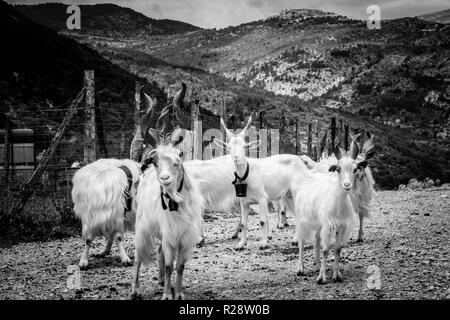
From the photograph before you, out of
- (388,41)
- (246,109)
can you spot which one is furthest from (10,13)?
(388,41)

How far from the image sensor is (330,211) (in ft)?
23.1

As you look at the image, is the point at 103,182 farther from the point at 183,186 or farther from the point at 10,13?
the point at 10,13

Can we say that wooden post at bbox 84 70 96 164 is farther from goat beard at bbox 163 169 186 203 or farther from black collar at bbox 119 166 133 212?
goat beard at bbox 163 169 186 203

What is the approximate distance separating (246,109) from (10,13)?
63.0 feet

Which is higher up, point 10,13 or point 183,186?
point 10,13

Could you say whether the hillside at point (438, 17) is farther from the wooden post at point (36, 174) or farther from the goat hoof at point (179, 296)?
the goat hoof at point (179, 296)

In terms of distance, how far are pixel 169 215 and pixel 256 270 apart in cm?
246

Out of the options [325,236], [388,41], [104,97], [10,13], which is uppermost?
[388,41]

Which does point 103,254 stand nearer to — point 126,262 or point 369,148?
point 126,262

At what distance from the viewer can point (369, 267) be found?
7.48 m

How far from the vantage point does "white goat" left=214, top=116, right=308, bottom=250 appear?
1018 cm

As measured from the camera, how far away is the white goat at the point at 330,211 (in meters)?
6.96

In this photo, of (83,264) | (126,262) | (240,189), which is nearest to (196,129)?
(240,189)

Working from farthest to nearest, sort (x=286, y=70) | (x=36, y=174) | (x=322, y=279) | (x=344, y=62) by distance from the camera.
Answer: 1. (x=286, y=70)
2. (x=344, y=62)
3. (x=36, y=174)
4. (x=322, y=279)
